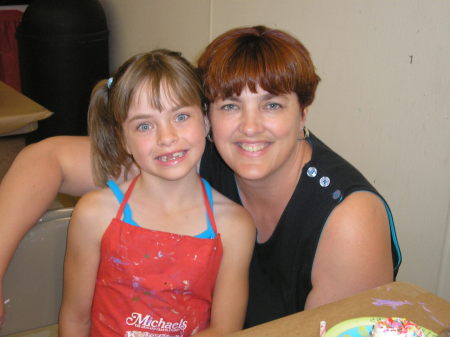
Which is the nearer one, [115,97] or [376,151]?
[115,97]

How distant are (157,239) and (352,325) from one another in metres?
0.55

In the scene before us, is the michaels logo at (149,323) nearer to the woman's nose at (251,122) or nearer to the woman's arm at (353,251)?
the woman's arm at (353,251)

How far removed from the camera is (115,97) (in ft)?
4.59

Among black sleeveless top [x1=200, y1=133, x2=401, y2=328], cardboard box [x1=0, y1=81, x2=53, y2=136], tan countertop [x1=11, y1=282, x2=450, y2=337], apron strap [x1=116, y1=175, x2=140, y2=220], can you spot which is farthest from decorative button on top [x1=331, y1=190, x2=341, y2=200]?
cardboard box [x1=0, y1=81, x2=53, y2=136]

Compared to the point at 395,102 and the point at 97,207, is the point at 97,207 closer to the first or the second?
the point at 97,207

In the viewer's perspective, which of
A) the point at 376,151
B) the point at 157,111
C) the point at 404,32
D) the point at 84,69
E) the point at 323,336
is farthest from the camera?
the point at 84,69

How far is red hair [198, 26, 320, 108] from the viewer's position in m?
1.33

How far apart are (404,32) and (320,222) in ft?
3.37

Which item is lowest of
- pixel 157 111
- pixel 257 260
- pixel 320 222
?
pixel 257 260

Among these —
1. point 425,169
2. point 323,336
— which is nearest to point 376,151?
point 425,169

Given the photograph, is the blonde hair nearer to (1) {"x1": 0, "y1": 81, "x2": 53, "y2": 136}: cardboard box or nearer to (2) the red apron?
(2) the red apron

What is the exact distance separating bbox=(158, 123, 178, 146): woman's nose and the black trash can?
2.69 m

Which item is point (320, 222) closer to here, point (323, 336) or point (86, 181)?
point (323, 336)

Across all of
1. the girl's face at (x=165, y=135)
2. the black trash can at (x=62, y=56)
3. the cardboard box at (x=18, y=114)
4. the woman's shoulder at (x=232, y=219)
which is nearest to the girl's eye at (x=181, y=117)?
the girl's face at (x=165, y=135)
